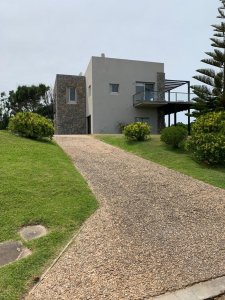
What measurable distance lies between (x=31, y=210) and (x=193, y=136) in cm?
825

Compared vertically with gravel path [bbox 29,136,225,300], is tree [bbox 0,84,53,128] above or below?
above

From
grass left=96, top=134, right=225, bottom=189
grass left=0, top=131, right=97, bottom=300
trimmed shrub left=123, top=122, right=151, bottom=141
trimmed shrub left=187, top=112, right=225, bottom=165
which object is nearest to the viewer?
grass left=0, top=131, right=97, bottom=300

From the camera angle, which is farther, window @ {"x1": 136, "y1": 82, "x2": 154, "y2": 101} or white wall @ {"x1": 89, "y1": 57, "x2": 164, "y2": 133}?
white wall @ {"x1": 89, "y1": 57, "x2": 164, "y2": 133}

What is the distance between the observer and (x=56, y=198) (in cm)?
688

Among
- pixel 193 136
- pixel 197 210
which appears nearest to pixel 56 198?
pixel 197 210

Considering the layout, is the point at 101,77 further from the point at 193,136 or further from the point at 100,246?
the point at 100,246

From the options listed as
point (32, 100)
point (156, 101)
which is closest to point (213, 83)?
point (156, 101)

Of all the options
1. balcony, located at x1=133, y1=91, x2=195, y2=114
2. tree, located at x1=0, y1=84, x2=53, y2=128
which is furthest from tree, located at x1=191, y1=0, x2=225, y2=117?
tree, located at x1=0, y1=84, x2=53, y2=128

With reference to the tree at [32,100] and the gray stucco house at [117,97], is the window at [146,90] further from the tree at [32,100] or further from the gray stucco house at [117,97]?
the tree at [32,100]

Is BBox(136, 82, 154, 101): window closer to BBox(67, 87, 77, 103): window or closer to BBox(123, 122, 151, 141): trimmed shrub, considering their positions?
BBox(67, 87, 77, 103): window

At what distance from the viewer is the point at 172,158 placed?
41.4 ft

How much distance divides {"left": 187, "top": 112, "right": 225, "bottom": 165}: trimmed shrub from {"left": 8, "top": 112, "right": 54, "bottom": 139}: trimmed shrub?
20.5 feet

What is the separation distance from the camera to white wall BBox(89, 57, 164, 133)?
1033 inches

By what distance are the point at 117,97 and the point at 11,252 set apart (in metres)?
22.6
